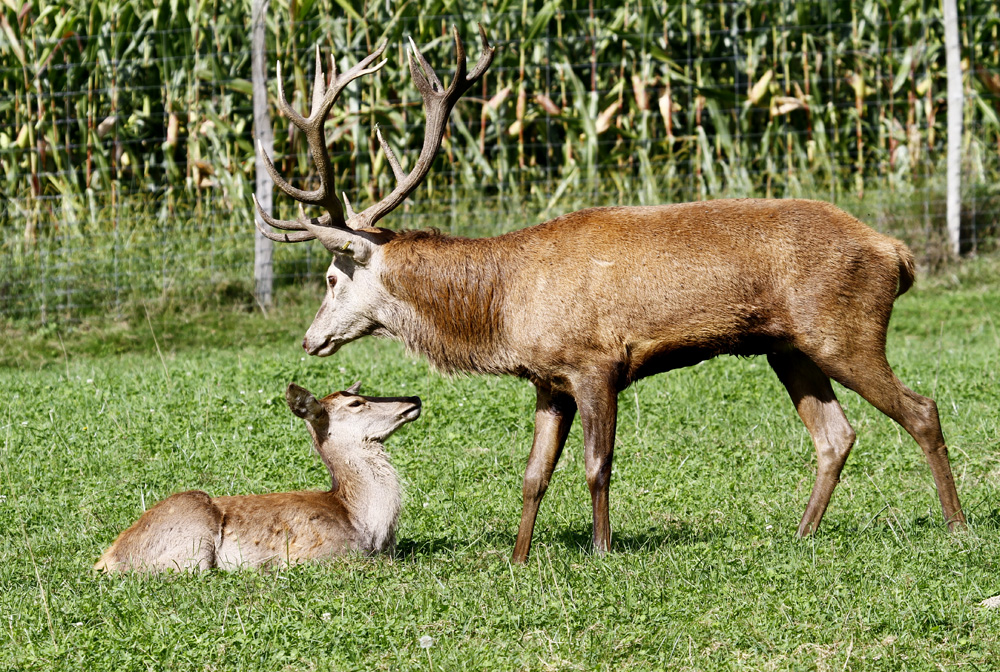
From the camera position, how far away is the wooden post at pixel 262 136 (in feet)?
41.4

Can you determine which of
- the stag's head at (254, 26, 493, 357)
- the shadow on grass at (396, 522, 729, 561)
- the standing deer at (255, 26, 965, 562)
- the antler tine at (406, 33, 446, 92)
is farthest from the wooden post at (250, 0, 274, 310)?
the shadow on grass at (396, 522, 729, 561)

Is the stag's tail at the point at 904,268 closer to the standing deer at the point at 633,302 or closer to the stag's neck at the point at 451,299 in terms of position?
the standing deer at the point at 633,302

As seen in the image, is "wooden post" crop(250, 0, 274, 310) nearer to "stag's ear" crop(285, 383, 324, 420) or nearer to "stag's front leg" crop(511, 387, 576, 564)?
"stag's ear" crop(285, 383, 324, 420)

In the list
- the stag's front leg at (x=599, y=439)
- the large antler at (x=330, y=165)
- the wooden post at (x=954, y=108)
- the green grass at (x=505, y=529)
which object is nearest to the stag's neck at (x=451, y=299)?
the large antler at (x=330, y=165)

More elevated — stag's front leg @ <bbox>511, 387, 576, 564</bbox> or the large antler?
the large antler

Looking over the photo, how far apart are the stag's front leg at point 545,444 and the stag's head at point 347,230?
3.32 feet

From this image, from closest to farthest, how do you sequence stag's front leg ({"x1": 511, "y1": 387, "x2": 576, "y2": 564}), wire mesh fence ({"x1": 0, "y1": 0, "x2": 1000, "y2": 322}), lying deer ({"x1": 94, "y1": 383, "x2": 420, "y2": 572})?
lying deer ({"x1": 94, "y1": 383, "x2": 420, "y2": 572}) < stag's front leg ({"x1": 511, "y1": 387, "x2": 576, "y2": 564}) < wire mesh fence ({"x1": 0, "y1": 0, "x2": 1000, "y2": 322})

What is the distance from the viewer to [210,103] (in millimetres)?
14125

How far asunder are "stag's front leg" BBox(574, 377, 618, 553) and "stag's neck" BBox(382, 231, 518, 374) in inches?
18.4

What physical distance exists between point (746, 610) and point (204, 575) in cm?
249

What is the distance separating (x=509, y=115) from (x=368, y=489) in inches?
351

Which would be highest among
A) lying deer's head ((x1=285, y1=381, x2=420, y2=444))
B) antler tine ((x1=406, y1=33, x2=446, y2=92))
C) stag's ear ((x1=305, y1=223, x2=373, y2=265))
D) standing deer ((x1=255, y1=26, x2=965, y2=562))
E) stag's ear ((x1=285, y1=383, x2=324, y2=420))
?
antler tine ((x1=406, y1=33, x2=446, y2=92))

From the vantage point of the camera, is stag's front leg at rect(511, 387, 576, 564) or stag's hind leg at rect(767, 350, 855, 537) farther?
stag's hind leg at rect(767, 350, 855, 537)

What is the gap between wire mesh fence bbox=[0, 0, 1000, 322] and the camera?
13.5 meters
